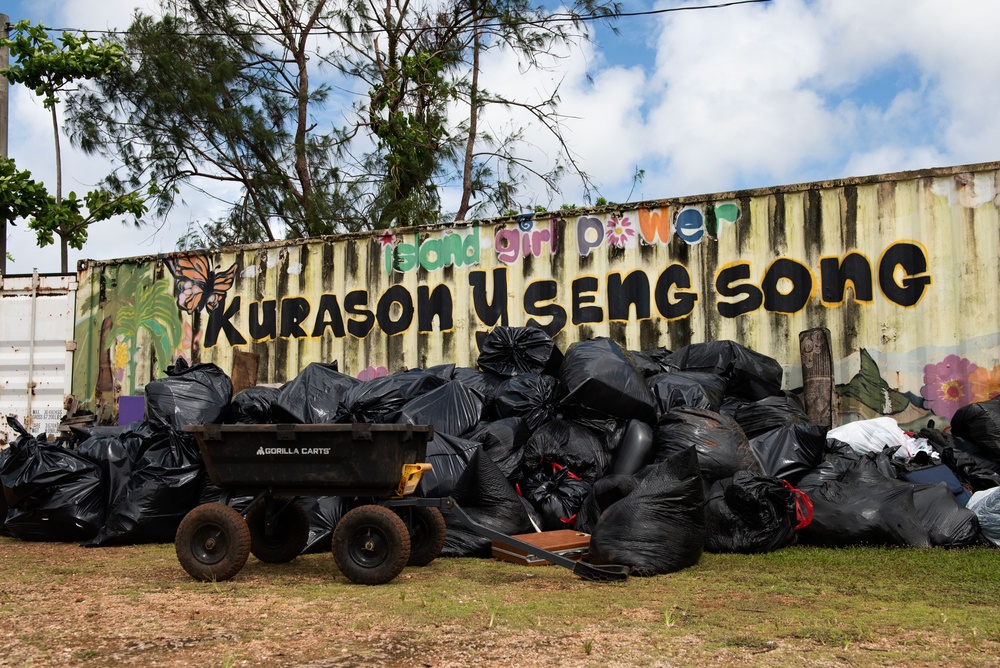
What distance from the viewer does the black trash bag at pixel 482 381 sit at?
6324mm

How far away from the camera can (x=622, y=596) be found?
12.0ft

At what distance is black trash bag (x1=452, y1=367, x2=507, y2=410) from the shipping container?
15.2 feet

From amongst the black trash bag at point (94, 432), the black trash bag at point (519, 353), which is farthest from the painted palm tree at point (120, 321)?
the black trash bag at point (519, 353)

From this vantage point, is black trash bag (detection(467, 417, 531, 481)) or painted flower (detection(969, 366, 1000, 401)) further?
painted flower (detection(969, 366, 1000, 401))

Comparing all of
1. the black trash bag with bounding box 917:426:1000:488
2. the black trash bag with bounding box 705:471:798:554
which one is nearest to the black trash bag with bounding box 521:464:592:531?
the black trash bag with bounding box 705:471:798:554

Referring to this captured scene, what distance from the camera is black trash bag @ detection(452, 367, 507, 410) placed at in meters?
6.32

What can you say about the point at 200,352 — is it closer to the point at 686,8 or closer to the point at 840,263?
the point at 840,263

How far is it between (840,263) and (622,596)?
13.3 ft

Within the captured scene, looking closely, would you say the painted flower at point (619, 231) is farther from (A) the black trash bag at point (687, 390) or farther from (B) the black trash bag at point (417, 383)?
(B) the black trash bag at point (417, 383)

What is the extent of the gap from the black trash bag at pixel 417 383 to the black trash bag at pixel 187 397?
1.22m

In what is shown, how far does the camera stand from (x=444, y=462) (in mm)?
5277

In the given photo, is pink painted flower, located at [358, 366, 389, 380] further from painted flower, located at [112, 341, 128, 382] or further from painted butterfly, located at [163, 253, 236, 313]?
painted flower, located at [112, 341, 128, 382]

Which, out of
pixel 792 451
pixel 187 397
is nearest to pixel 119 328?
pixel 187 397

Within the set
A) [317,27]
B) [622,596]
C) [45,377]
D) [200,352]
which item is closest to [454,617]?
[622,596]
